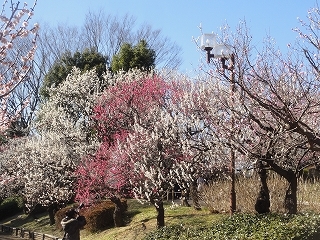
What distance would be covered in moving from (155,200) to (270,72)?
5.01 metres

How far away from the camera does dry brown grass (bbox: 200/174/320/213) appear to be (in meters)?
12.9

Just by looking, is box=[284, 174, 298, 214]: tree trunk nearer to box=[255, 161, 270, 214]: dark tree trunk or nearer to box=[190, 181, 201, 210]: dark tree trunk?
box=[255, 161, 270, 214]: dark tree trunk

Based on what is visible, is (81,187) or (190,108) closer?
(190,108)

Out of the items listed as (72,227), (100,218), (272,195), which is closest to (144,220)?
(100,218)

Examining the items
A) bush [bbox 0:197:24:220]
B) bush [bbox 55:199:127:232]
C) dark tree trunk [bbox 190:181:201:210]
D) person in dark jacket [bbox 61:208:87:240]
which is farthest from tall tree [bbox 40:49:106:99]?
person in dark jacket [bbox 61:208:87:240]

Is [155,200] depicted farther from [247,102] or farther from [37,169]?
[37,169]

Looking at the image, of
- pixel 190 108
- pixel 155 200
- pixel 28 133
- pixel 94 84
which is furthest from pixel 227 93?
pixel 28 133

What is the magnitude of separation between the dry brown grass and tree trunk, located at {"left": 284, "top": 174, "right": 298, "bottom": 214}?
153cm

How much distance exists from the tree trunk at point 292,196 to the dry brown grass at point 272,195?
1528 millimetres

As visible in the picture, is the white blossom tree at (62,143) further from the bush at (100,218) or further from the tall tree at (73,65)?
the tall tree at (73,65)

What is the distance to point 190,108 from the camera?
13242 mm

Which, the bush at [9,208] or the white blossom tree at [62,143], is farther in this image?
the bush at [9,208]

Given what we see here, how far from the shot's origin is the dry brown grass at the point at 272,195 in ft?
42.2

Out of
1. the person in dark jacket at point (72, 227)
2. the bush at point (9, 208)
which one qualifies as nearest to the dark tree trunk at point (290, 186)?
the person in dark jacket at point (72, 227)
